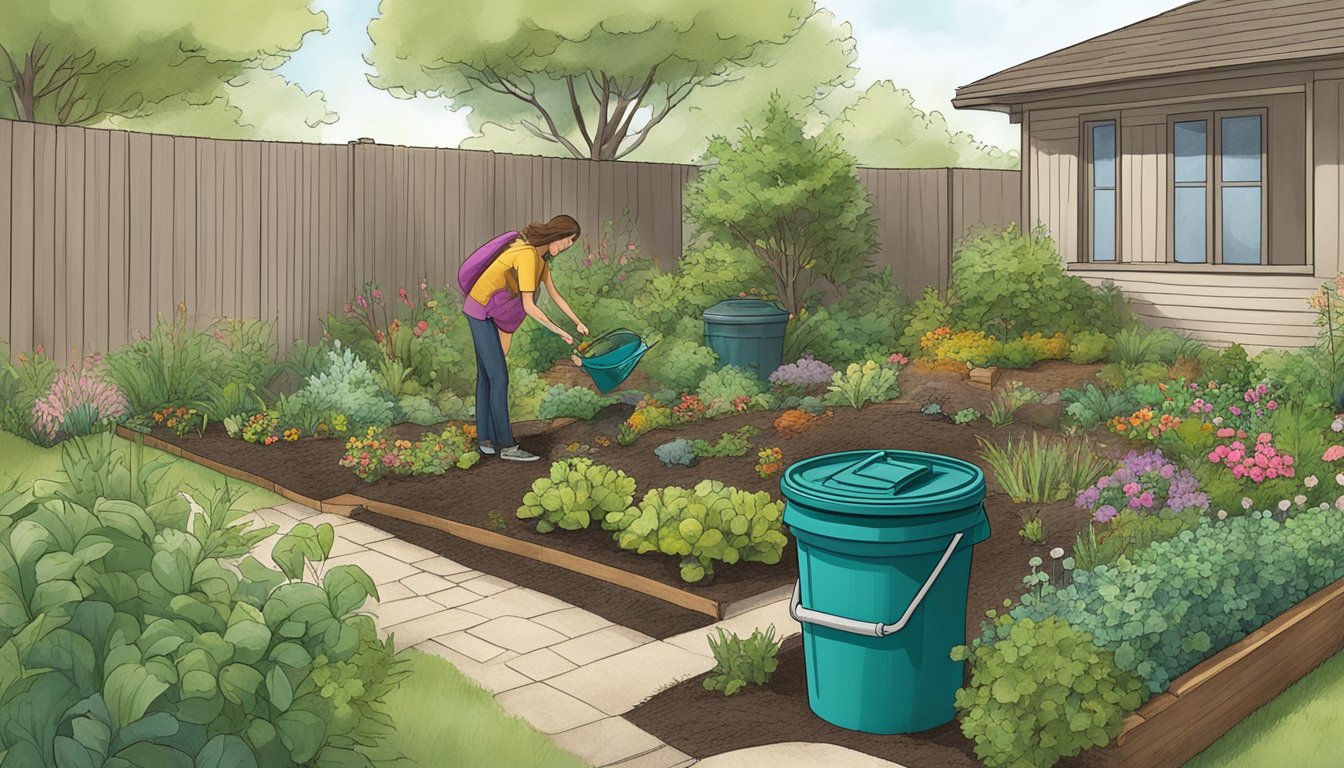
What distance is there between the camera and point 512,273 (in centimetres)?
897

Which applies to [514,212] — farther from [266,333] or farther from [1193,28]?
Result: [1193,28]

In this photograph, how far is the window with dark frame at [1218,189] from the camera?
11555mm

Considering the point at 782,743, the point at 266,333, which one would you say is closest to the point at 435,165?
the point at 266,333

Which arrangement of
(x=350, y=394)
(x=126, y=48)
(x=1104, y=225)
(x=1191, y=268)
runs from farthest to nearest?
(x=126, y=48) < (x=1104, y=225) < (x=1191, y=268) < (x=350, y=394)

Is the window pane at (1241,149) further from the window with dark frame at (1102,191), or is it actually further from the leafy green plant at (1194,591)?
the leafy green plant at (1194,591)

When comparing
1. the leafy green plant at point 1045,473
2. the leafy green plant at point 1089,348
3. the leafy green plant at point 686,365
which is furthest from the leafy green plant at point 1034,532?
the leafy green plant at point 686,365

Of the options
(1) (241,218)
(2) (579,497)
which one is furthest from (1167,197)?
(1) (241,218)

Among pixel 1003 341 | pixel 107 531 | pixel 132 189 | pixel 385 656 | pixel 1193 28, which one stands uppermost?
pixel 1193 28

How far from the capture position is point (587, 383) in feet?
37.2

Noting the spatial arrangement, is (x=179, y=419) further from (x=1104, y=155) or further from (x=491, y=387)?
(x=1104, y=155)

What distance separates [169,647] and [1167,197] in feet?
36.4

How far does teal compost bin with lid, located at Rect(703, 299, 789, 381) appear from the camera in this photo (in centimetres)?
1126

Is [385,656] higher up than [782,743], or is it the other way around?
[385,656]

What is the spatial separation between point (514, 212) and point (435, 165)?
1.01 metres
